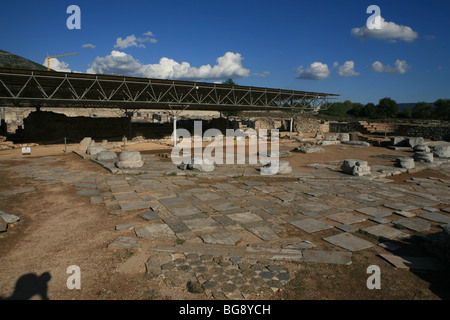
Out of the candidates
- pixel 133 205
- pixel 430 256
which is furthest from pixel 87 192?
pixel 430 256

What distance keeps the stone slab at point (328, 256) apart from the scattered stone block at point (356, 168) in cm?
689

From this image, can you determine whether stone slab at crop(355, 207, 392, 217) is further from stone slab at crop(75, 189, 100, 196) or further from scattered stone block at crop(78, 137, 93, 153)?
scattered stone block at crop(78, 137, 93, 153)

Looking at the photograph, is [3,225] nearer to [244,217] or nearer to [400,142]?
[244,217]

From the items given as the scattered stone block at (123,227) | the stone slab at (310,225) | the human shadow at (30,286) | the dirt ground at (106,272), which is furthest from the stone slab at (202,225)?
the human shadow at (30,286)

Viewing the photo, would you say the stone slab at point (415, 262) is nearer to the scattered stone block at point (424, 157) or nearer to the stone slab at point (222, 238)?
the stone slab at point (222, 238)

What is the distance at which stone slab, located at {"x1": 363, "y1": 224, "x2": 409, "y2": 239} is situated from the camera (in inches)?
207

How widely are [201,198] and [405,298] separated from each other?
5.14 meters

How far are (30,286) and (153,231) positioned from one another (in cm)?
215

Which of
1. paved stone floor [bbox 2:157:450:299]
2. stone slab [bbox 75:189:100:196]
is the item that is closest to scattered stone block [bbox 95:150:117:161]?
paved stone floor [bbox 2:157:450:299]

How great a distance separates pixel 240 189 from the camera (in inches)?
340

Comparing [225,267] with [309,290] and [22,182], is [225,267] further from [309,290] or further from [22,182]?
[22,182]

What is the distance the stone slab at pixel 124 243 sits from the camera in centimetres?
477

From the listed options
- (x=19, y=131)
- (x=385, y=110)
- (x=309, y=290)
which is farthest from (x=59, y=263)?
(x=385, y=110)
